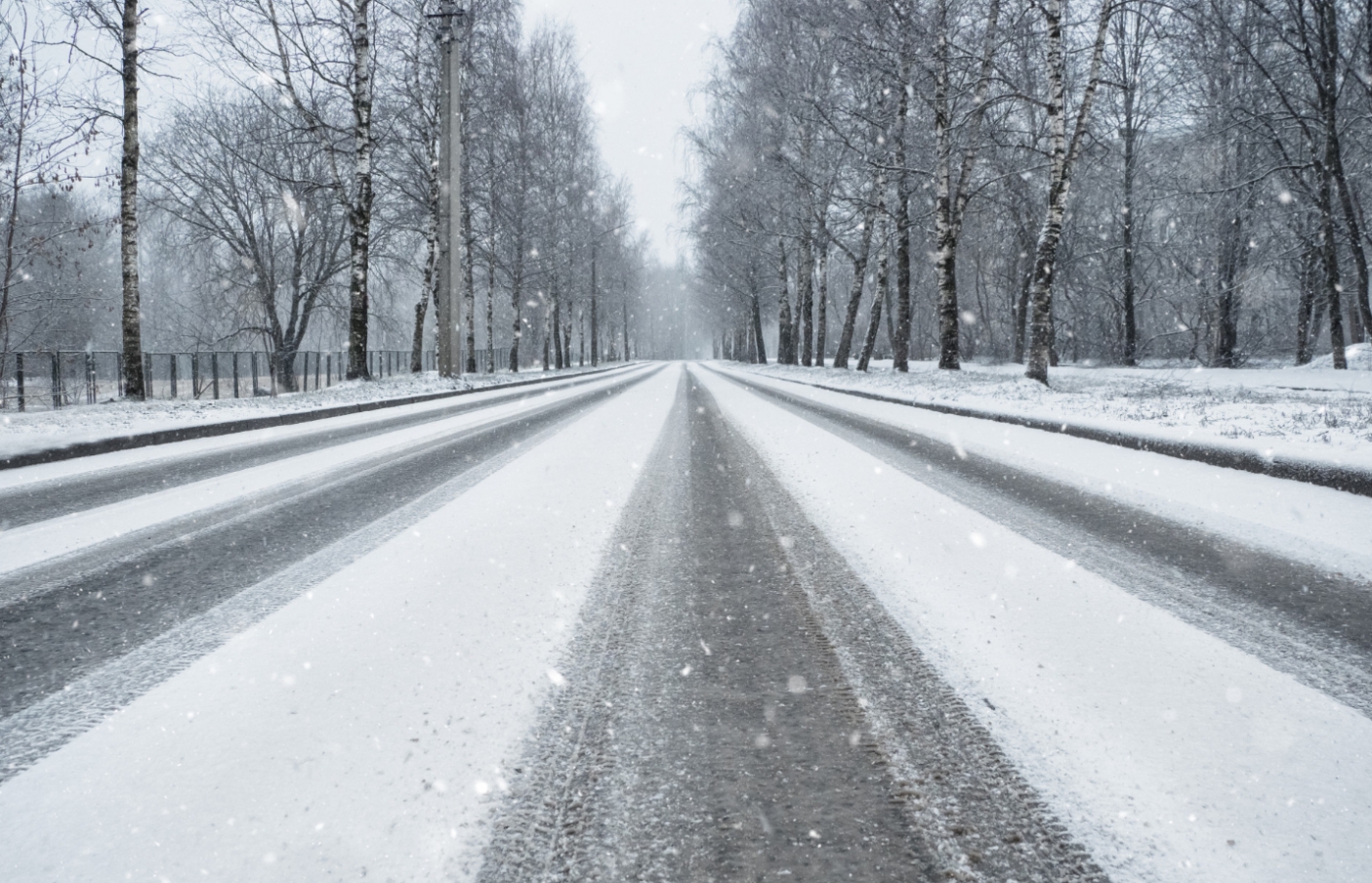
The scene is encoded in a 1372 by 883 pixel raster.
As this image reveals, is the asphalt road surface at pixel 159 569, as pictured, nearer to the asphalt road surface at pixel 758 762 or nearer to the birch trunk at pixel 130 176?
the asphalt road surface at pixel 758 762

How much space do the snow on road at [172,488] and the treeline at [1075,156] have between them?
10753 millimetres

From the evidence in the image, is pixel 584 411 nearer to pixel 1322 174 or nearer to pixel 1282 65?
pixel 1322 174

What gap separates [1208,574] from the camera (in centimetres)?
261

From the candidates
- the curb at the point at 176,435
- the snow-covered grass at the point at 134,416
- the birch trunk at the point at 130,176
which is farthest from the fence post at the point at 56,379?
the curb at the point at 176,435

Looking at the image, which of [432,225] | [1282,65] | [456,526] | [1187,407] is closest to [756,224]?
[432,225]

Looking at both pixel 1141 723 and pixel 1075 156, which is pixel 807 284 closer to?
pixel 1075 156

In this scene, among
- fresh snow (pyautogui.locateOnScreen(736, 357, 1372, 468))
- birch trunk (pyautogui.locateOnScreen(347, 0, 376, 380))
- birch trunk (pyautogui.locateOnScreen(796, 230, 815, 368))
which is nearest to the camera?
fresh snow (pyautogui.locateOnScreen(736, 357, 1372, 468))

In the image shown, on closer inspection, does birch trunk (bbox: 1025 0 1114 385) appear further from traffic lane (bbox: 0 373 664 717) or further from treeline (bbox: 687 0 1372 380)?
traffic lane (bbox: 0 373 664 717)

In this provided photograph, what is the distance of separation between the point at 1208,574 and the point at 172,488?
17.5ft

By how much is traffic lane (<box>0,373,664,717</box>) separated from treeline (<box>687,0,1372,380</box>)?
11.5 m

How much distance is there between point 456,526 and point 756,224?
2544 cm

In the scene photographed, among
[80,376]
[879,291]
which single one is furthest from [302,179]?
[879,291]

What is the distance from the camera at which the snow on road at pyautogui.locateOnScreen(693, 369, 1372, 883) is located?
1.11 metres

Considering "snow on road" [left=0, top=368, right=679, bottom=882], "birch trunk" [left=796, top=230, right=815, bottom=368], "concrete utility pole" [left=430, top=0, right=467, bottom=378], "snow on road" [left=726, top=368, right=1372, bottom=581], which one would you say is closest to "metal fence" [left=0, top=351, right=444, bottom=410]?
"concrete utility pole" [left=430, top=0, right=467, bottom=378]
